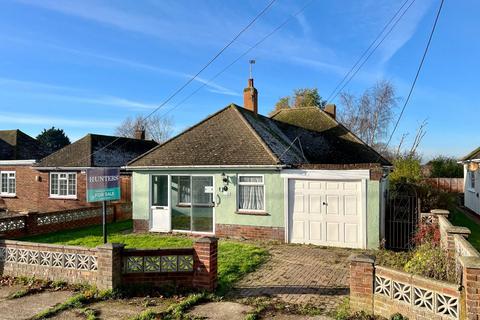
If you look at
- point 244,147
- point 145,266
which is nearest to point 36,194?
point 244,147

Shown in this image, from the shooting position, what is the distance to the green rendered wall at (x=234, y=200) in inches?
511

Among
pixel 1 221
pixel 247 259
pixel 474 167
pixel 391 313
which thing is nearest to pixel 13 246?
pixel 247 259

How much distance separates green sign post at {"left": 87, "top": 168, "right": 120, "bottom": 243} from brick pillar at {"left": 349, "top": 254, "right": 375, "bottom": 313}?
594cm

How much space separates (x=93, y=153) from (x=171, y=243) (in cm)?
1292

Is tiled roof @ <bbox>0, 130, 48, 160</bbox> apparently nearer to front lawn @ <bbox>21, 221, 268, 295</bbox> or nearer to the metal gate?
front lawn @ <bbox>21, 221, 268, 295</bbox>

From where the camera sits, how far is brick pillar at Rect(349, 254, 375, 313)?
613 centimetres

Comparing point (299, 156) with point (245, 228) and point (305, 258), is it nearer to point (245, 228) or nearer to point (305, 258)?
point (245, 228)

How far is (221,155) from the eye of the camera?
1415cm

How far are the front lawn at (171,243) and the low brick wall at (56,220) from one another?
51 centimetres

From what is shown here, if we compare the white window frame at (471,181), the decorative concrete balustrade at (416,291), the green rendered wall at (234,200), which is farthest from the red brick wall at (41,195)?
the white window frame at (471,181)

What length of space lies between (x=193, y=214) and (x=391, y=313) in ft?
30.9

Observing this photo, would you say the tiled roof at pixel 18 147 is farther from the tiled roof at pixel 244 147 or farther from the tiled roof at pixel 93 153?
the tiled roof at pixel 244 147

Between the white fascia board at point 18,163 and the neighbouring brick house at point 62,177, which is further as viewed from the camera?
the white fascia board at point 18,163

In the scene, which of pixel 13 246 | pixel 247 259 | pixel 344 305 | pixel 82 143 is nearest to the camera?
pixel 344 305
